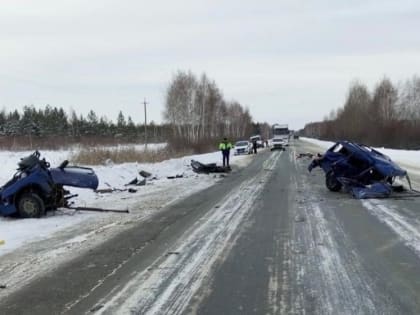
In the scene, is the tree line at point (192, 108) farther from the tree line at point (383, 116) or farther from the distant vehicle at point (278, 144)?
the tree line at point (383, 116)

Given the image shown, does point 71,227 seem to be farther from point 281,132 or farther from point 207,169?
point 281,132

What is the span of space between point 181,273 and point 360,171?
10452mm

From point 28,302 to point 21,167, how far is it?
688 centimetres

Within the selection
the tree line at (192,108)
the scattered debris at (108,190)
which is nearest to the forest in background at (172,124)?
the tree line at (192,108)

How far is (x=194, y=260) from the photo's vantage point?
730 cm

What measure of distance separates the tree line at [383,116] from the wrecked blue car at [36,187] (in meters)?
47.7

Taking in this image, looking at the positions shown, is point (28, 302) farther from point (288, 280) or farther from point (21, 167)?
point (21, 167)

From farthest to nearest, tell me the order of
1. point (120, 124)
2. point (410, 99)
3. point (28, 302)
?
point (120, 124) < point (410, 99) < point (28, 302)

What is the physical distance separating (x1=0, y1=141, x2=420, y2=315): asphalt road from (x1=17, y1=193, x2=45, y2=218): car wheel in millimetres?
2599

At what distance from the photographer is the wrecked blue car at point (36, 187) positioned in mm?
11539

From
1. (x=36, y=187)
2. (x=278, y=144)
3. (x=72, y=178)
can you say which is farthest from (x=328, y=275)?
(x=278, y=144)

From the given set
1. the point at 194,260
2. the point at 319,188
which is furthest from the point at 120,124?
the point at 194,260

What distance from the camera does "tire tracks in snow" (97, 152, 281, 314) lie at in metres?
5.34

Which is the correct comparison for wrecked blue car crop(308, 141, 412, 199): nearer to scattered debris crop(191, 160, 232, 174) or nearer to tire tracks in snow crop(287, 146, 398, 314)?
tire tracks in snow crop(287, 146, 398, 314)
